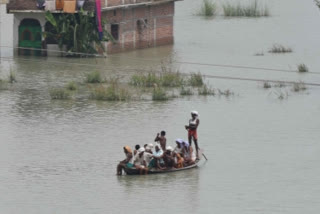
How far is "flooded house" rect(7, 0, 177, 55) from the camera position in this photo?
51.2 metres

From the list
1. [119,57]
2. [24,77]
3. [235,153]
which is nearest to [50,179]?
[235,153]

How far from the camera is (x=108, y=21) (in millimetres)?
52812

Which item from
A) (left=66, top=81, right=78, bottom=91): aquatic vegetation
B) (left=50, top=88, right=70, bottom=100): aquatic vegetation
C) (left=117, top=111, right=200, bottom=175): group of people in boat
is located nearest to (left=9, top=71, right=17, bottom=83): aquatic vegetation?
(left=66, top=81, right=78, bottom=91): aquatic vegetation

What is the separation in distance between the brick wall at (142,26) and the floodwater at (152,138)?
593 millimetres

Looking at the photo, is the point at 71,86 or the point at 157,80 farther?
the point at 157,80

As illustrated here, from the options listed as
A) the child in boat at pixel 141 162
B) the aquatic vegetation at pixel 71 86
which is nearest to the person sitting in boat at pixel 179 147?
the child in boat at pixel 141 162

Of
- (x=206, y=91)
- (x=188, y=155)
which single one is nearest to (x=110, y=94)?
(x=206, y=91)

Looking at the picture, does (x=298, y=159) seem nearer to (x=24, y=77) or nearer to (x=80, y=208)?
(x=80, y=208)

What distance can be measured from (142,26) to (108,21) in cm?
365

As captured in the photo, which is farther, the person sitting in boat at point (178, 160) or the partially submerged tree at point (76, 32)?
the partially submerged tree at point (76, 32)

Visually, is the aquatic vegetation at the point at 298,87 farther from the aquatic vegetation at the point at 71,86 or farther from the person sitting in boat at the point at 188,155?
the person sitting in boat at the point at 188,155

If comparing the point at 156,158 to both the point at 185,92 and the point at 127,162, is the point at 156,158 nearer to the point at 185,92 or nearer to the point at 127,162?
the point at 127,162

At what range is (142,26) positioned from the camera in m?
56.2

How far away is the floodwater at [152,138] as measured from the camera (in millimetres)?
29703
